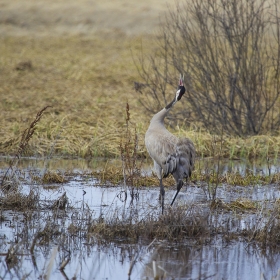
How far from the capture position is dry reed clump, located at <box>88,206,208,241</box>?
6410 mm

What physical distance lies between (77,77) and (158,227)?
13.2 m

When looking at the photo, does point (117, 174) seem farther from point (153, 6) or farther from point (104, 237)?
point (153, 6)

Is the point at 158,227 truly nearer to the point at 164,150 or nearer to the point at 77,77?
the point at 164,150

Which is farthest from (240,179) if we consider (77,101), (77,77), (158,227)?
(77,77)

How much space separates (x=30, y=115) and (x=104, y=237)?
736cm

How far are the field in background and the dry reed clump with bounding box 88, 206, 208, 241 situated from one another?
1.43 meters

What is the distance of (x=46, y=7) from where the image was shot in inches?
1469

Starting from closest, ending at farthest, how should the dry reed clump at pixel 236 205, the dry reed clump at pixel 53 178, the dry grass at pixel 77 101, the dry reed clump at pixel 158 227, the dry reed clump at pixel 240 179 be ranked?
the dry reed clump at pixel 158 227, the dry reed clump at pixel 236 205, the dry reed clump at pixel 53 178, the dry reed clump at pixel 240 179, the dry grass at pixel 77 101

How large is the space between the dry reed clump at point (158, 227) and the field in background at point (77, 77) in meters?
1.43

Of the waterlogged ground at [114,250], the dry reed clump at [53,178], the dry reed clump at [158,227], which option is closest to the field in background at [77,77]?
the dry reed clump at [53,178]

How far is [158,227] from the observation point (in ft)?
21.2

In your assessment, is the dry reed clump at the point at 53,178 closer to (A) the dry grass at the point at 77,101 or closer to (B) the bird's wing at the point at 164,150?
(A) the dry grass at the point at 77,101

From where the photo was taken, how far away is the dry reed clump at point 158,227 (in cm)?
641

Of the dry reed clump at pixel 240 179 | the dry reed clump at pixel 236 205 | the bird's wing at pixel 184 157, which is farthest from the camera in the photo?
the dry reed clump at pixel 240 179
